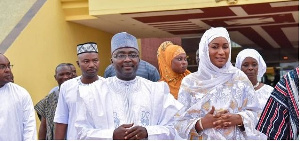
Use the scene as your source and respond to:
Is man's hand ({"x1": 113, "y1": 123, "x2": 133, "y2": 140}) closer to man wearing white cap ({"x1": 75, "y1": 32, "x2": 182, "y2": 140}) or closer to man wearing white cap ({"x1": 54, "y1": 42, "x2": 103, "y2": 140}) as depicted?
man wearing white cap ({"x1": 75, "y1": 32, "x2": 182, "y2": 140})

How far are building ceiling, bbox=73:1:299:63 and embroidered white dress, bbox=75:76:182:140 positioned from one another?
7841mm

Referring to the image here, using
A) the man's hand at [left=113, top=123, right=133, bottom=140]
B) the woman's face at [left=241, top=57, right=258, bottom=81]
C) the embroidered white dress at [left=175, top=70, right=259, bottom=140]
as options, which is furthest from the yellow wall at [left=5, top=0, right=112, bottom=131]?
the man's hand at [left=113, top=123, right=133, bottom=140]

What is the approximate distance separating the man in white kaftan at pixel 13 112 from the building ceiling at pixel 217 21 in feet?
22.1

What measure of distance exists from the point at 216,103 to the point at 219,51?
38 centimetres

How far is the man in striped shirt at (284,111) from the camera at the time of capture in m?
3.02

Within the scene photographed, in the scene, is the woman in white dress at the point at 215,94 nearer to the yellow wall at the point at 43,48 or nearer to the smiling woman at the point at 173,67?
the smiling woman at the point at 173,67

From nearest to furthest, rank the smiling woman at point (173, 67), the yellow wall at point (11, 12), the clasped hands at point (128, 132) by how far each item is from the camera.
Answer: the clasped hands at point (128, 132) → the smiling woman at point (173, 67) → the yellow wall at point (11, 12)

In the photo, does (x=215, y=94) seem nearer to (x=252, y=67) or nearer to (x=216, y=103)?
(x=216, y=103)

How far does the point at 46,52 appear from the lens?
12.3m

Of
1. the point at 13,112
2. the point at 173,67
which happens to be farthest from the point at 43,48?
the point at 13,112

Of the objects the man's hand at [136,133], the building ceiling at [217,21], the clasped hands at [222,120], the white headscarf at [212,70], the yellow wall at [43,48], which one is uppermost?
the building ceiling at [217,21]

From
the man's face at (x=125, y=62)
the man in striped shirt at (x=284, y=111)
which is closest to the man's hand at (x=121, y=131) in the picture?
the man's face at (x=125, y=62)

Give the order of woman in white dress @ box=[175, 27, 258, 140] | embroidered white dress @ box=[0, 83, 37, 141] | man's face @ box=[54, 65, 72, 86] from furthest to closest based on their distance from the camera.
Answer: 1. man's face @ box=[54, 65, 72, 86]
2. embroidered white dress @ box=[0, 83, 37, 141]
3. woman in white dress @ box=[175, 27, 258, 140]

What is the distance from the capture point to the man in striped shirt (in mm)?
3018
